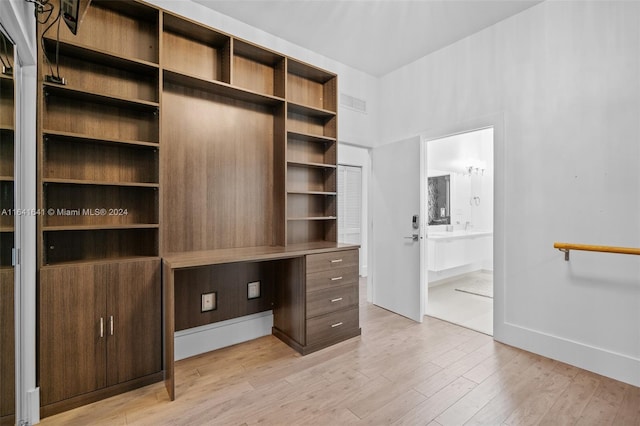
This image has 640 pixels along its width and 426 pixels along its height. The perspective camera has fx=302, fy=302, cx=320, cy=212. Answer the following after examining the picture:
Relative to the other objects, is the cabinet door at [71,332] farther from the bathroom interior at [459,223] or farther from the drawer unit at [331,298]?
the bathroom interior at [459,223]

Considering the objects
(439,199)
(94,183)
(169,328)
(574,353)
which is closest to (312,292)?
(169,328)

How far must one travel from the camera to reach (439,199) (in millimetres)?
5145

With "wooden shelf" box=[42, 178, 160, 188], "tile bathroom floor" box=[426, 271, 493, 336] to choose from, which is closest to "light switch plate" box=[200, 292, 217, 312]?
"wooden shelf" box=[42, 178, 160, 188]

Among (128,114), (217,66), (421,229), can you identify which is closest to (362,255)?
(421,229)

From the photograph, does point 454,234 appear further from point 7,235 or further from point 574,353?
point 7,235

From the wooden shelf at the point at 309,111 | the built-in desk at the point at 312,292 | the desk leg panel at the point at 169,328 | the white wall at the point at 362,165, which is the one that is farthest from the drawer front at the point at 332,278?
the white wall at the point at 362,165

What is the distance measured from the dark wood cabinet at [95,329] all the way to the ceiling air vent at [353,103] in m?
2.73

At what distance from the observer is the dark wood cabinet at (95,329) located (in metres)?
1.85

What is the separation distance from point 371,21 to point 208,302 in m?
3.01

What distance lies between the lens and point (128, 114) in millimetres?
2303

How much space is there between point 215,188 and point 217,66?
112 cm

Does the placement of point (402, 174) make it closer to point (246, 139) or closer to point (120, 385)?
point (246, 139)

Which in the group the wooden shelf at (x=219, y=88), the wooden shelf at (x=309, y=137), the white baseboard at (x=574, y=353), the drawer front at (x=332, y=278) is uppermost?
the wooden shelf at (x=219, y=88)

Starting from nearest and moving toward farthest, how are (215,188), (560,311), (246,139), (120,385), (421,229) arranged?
(120,385) < (560,311) < (215,188) < (246,139) < (421,229)
